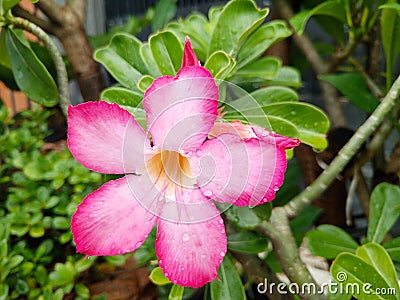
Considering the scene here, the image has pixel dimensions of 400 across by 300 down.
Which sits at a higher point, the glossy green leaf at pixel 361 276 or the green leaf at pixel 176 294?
the glossy green leaf at pixel 361 276

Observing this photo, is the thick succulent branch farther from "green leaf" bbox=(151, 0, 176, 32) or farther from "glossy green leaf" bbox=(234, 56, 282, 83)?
"glossy green leaf" bbox=(234, 56, 282, 83)

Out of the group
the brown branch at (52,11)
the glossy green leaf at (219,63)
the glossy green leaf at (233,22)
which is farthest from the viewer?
the brown branch at (52,11)

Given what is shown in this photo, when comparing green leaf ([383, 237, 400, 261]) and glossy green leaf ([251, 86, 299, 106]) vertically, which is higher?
glossy green leaf ([251, 86, 299, 106])

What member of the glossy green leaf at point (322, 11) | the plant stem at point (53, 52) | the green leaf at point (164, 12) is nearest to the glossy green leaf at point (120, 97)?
the plant stem at point (53, 52)

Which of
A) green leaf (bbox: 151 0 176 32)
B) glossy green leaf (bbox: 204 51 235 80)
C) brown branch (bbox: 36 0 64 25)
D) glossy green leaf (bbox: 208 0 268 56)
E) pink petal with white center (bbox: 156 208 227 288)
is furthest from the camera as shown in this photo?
green leaf (bbox: 151 0 176 32)

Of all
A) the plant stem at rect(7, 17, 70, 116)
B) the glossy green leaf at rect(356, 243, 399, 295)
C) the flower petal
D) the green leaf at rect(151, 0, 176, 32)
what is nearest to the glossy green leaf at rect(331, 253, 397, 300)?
the glossy green leaf at rect(356, 243, 399, 295)

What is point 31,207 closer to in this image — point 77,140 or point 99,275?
point 99,275

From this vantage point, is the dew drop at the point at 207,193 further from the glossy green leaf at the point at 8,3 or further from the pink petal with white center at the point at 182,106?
the glossy green leaf at the point at 8,3

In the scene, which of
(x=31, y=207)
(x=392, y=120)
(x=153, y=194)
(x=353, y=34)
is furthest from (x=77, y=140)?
(x=353, y=34)
